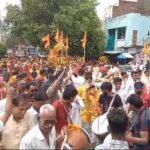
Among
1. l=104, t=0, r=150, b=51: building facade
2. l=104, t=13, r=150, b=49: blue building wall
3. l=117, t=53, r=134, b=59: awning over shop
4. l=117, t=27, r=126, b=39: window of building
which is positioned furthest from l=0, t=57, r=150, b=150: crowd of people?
l=117, t=27, r=126, b=39: window of building

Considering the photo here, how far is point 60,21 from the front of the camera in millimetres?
39594

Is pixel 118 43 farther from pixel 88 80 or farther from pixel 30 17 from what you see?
pixel 88 80

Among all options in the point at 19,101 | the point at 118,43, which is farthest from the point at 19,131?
the point at 118,43

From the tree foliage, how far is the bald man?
35147 mm

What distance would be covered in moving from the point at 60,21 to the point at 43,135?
117 ft

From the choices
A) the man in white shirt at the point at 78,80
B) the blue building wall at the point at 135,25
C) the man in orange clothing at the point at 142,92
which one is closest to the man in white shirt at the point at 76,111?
the man in orange clothing at the point at 142,92

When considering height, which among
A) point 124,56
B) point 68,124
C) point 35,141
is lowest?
point 124,56

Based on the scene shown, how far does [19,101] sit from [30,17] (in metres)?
38.1

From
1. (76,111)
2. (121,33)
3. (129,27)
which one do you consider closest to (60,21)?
(129,27)

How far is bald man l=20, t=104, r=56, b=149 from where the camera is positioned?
422 cm

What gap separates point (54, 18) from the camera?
132 feet

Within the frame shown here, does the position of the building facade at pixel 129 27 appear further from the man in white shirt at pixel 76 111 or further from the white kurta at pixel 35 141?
the white kurta at pixel 35 141

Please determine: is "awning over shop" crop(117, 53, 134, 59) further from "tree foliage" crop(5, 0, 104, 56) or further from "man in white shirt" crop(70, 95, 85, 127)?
"man in white shirt" crop(70, 95, 85, 127)

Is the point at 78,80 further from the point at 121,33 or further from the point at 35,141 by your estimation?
the point at 121,33
